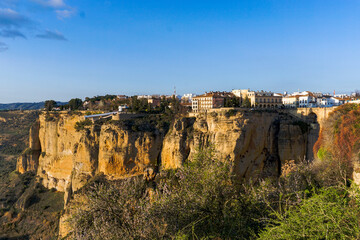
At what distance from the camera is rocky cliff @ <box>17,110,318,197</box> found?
1769 centimetres

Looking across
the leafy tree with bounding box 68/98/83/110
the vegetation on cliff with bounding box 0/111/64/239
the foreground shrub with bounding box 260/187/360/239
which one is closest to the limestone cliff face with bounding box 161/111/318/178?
the vegetation on cliff with bounding box 0/111/64/239

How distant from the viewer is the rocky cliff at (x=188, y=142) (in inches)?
696

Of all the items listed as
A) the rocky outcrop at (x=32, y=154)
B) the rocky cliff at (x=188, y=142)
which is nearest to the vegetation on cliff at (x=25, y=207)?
the rocky outcrop at (x=32, y=154)


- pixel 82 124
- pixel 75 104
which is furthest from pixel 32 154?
pixel 82 124

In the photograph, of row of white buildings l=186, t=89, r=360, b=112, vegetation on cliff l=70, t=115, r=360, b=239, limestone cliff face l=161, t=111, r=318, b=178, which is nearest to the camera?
vegetation on cliff l=70, t=115, r=360, b=239

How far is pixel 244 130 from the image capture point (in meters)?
17.4

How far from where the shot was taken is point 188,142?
18938mm

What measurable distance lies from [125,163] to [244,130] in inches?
362

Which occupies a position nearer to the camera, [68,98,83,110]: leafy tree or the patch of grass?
the patch of grass

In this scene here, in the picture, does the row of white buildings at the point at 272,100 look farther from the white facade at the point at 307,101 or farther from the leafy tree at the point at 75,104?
the leafy tree at the point at 75,104

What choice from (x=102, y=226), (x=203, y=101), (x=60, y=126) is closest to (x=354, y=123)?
(x=102, y=226)

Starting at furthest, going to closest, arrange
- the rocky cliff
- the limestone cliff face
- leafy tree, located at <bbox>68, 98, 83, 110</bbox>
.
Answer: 1. leafy tree, located at <bbox>68, 98, 83, 110</bbox>
2. the rocky cliff
3. the limestone cliff face

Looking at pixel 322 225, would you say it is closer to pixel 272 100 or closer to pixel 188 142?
pixel 188 142

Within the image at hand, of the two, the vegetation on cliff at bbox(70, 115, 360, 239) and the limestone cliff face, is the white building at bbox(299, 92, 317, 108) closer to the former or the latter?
the limestone cliff face
